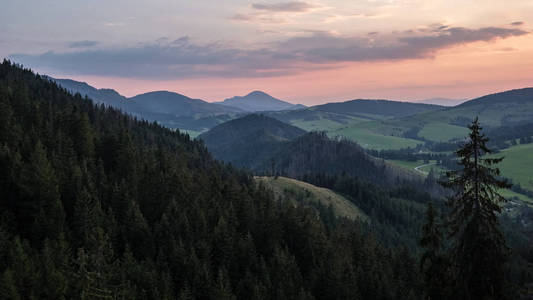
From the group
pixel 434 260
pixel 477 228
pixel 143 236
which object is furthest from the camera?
pixel 143 236

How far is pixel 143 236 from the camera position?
227ft

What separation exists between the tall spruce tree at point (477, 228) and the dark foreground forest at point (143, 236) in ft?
8.04

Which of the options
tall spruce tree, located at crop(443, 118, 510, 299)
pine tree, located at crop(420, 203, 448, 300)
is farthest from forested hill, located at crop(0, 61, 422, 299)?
tall spruce tree, located at crop(443, 118, 510, 299)

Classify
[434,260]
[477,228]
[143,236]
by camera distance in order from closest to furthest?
1. [477,228]
2. [434,260]
3. [143,236]

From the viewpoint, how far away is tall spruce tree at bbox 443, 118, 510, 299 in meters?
33.5

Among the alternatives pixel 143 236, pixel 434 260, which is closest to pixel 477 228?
pixel 434 260

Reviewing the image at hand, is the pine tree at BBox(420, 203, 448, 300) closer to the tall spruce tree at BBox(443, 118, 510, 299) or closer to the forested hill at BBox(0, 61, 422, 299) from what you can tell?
the tall spruce tree at BBox(443, 118, 510, 299)

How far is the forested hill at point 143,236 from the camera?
50000mm

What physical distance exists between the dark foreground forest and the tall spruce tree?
245 cm

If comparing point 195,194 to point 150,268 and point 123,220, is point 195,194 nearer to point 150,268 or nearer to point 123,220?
point 123,220

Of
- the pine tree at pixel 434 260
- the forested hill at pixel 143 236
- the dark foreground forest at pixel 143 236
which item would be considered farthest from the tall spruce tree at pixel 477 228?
the forested hill at pixel 143 236

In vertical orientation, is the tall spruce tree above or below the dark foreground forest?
above

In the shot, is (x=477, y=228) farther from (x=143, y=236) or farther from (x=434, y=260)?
(x=143, y=236)

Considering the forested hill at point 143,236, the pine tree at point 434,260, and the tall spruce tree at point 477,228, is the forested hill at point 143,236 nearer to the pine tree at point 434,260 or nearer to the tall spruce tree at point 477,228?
the pine tree at point 434,260
